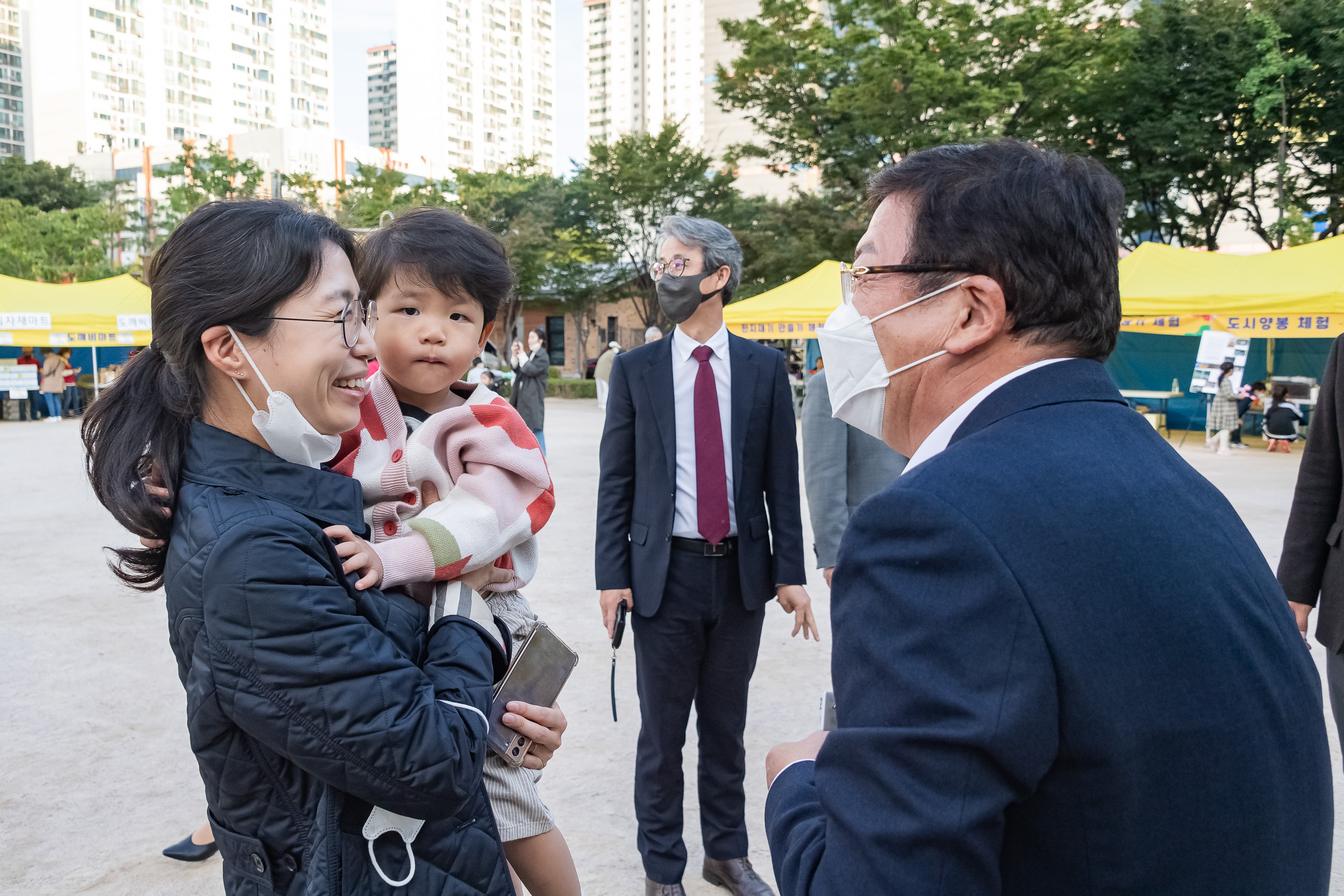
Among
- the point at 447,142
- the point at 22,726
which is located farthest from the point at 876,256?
the point at 447,142

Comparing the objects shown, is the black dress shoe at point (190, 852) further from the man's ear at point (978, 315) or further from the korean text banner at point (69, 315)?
the korean text banner at point (69, 315)

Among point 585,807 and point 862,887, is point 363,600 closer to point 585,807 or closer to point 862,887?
point 862,887

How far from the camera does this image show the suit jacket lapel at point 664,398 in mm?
2963

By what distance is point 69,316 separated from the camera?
1895cm

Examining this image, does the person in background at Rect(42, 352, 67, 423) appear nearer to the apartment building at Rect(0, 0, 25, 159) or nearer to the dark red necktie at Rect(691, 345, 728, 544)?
the dark red necktie at Rect(691, 345, 728, 544)

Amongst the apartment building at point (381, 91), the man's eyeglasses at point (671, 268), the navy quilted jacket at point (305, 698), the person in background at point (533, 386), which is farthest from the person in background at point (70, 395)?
the apartment building at point (381, 91)

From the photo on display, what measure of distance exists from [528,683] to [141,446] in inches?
27.6

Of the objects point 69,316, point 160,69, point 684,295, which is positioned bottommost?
point 684,295

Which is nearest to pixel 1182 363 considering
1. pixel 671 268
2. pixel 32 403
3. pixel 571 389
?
pixel 571 389

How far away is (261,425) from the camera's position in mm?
1372

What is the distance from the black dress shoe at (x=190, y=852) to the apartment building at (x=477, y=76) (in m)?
94.8

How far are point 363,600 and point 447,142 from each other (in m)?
109

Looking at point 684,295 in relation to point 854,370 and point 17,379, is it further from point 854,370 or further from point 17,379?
point 17,379

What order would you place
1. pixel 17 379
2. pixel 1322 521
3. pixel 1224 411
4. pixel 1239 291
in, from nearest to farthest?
pixel 1322 521 < pixel 1239 291 < pixel 1224 411 < pixel 17 379
